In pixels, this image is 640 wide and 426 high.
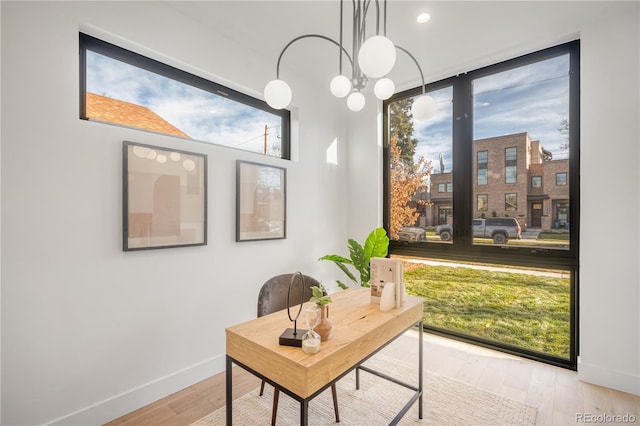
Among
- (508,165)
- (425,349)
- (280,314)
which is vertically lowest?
(425,349)

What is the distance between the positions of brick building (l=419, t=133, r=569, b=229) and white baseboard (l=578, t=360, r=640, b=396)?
3.76ft

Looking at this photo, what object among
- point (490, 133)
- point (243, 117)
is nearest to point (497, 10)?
point (490, 133)

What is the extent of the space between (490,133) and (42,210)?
3564 mm

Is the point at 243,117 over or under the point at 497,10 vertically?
under

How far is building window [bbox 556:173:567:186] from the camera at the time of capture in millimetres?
2552

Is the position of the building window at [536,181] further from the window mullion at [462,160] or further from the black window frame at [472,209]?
the window mullion at [462,160]

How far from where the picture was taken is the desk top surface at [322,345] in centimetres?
110

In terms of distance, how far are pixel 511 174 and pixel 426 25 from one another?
157 centimetres

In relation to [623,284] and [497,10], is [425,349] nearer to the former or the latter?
[623,284]

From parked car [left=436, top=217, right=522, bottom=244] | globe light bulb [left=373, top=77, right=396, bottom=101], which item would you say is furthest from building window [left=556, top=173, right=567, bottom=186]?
globe light bulb [left=373, top=77, right=396, bottom=101]

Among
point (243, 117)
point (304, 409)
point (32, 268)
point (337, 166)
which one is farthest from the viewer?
Answer: point (337, 166)

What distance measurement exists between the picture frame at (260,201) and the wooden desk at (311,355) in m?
1.15

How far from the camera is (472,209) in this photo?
3.01 m

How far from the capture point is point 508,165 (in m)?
2.83
